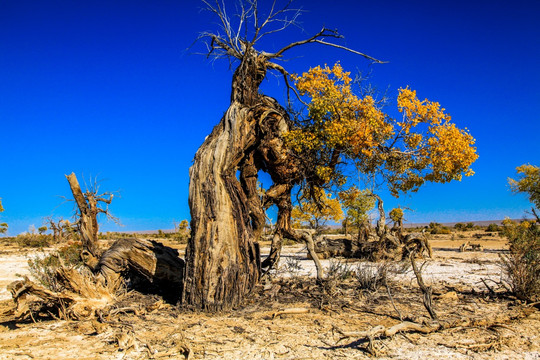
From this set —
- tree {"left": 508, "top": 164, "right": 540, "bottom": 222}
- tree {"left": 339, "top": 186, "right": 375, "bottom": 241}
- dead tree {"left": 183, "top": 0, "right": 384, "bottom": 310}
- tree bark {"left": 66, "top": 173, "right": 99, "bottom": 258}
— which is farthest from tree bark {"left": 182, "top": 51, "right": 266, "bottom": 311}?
tree {"left": 508, "top": 164, "right": 540, "bottom": 222}

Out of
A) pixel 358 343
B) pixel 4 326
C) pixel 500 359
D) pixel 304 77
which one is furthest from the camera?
pixel 304 77

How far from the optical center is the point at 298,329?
237 inches

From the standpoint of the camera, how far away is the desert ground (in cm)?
508

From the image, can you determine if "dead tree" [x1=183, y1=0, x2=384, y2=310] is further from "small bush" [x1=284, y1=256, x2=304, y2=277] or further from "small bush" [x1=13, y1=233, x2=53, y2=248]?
"small bush" [x1=13, y1=233, x2=53, y2=248]

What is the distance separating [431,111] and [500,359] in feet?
19.4

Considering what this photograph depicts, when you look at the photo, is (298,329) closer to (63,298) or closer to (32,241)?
(63,298)

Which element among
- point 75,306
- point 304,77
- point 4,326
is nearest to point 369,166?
point 304,77

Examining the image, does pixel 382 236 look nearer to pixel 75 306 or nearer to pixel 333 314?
pixel 333 314

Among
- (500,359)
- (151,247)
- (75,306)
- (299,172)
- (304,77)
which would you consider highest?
(304,77)

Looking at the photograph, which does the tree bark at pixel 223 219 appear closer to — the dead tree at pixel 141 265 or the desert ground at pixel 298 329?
the desert ground at pixel 298 329

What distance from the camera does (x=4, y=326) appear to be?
21.8 feet

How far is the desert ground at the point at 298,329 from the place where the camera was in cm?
508

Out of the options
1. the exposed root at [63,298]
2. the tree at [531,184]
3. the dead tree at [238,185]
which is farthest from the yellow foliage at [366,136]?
the tree at [531,184]

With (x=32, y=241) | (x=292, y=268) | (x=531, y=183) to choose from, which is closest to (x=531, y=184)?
(x=531, y=183)
